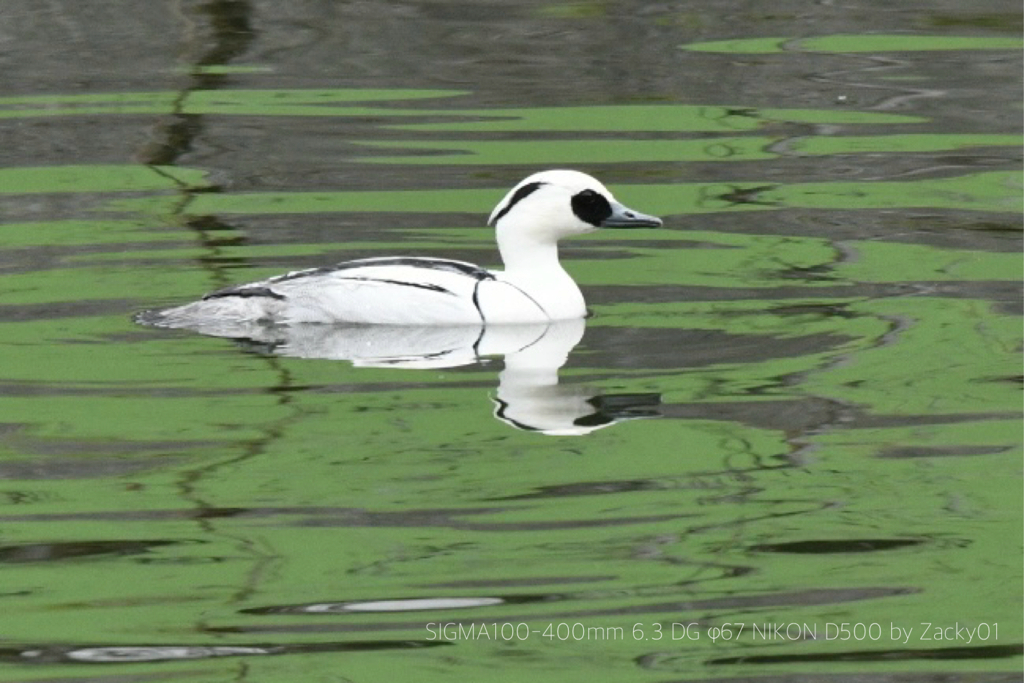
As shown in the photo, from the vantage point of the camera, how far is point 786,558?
668 centimetres

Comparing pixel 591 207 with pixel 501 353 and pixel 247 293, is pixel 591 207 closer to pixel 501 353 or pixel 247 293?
pixel 501 353

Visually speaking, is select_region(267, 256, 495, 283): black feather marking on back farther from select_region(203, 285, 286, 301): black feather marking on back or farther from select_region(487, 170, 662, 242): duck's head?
select_region(487, 170, 662, 242): duck's head

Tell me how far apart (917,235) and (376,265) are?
9.67 ft

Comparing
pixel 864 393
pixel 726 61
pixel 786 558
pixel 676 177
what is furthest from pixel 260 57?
pixel 786 558

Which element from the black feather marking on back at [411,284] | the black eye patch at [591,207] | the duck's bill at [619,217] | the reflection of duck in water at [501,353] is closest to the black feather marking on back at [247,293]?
the reflection of duck in water at [501,353]

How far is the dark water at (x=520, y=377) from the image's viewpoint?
627 cm

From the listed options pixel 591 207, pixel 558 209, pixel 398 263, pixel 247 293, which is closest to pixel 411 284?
pixel 398 263

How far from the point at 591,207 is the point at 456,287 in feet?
2.61

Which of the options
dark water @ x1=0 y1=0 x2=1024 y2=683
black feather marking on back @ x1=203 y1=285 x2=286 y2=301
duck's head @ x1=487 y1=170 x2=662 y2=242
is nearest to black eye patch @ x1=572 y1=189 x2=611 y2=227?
duck's head @ x1=487 y1=170 x2=662 y2=242

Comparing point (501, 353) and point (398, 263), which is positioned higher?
point (398, 263)

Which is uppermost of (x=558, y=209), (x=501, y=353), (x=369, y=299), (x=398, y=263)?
(x=558, y=209)

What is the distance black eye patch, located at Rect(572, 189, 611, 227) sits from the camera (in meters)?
9.80

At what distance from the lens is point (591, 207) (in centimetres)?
982

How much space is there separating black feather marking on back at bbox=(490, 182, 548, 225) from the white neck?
2.5 inches
